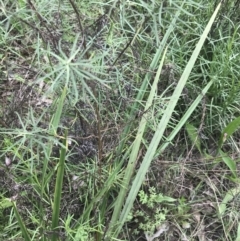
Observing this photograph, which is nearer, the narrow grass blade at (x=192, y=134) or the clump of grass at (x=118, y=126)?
the clump of grass at (x=118, y=126)

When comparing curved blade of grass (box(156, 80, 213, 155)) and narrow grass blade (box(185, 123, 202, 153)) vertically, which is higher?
curved blade of grass (box(156, 80, 213, 155))

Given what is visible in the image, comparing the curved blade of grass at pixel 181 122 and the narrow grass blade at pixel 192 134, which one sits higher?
the curved blade of grass at pixel 181 122

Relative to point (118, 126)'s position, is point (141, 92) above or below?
above

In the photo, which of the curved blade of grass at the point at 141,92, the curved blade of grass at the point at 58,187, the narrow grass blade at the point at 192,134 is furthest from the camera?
the narrow grass blade at the point at 192,134

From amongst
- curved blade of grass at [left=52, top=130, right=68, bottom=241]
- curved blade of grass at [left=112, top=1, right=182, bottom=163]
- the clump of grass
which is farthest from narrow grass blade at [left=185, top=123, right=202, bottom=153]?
curved blade of grass at [left=52, top=130, right=68, bottom=241]

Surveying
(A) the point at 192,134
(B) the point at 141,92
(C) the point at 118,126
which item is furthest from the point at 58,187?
(A) the point at 192,134

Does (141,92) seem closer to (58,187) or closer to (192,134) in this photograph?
(192,134)

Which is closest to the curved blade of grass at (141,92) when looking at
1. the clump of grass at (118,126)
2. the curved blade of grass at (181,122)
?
the clump of grass at (118,126)

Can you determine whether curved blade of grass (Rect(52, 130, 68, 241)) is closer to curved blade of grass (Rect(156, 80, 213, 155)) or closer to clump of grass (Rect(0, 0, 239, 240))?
clump of grass (Rect(0, 0, 239, 240))

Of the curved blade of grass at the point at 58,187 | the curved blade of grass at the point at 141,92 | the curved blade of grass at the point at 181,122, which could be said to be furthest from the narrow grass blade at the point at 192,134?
the curved blade of grass at the point at 58,187

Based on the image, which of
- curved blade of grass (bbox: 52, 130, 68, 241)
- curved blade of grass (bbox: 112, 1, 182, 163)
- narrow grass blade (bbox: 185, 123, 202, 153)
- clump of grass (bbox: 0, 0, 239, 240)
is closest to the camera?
curved blade of grass (bbox: 52, 130, 68, 241)

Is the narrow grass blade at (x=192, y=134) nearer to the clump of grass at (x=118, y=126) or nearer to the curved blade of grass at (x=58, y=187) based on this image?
the clump of grass at (x=118, y=126)

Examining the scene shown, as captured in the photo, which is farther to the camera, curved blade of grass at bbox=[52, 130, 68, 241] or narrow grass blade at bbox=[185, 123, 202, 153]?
narrow grass blade at bbox=[185, 123, 202, 153]

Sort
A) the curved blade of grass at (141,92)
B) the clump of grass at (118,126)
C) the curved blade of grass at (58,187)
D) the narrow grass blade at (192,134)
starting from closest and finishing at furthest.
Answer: the curved blade of grass at (58,187) < the clump of grass at (118,126) < the curved blade of grass at (141,92) < the narrow grass blade at (192,134)
